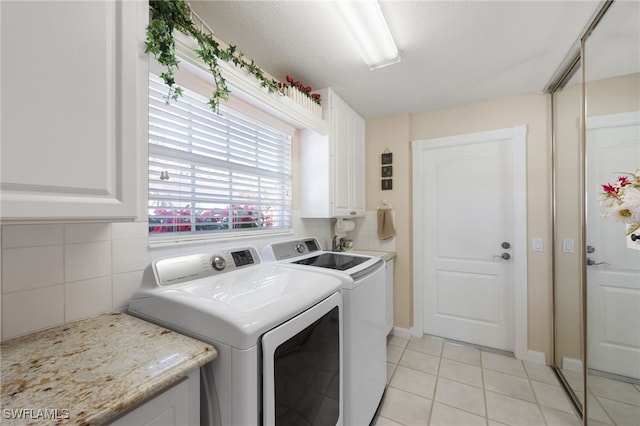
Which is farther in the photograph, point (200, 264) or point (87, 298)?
point (200, 264)

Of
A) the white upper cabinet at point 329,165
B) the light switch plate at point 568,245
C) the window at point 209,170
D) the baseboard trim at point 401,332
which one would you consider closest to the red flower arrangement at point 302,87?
the white upper cabinet at point 329,165

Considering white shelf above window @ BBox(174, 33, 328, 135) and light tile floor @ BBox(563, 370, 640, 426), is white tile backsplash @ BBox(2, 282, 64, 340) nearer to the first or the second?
white shelf above window @ BBox(174, 33, 328, 135)

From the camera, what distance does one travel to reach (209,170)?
1.53m

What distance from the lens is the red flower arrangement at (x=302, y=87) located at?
5.88 ft

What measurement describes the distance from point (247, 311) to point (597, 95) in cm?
210

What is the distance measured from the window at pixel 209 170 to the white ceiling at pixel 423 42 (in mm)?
474

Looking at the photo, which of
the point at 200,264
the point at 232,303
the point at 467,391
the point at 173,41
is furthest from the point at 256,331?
the point at 467,391

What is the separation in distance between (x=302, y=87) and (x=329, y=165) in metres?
0.63

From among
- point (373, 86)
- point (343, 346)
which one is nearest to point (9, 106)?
point (343, 346)

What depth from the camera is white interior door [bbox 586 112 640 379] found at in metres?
1.19

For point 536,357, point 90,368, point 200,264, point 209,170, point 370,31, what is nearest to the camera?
point 90,368

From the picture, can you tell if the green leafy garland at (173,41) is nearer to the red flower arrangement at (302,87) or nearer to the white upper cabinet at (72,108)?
the white upper cabinet at (72,108)

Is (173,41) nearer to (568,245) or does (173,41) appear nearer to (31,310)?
(31,310)

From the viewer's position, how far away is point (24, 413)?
50 cm
